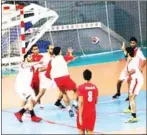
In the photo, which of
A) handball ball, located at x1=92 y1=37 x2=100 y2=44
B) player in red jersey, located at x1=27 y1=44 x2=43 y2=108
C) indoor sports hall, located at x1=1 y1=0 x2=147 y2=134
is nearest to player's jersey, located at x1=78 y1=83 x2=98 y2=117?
indoor sports hall, located at x1=1 y1=0 x2=147 y2=134

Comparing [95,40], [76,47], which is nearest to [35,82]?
[76,47]

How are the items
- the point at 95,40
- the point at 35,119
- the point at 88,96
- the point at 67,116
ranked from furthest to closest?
the point at 95,40
the point at 67,116
the point at 35,119
the point at 88,96

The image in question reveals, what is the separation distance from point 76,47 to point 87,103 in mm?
5634

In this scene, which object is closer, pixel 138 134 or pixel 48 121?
pixel 138 134

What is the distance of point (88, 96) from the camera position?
8.95ft

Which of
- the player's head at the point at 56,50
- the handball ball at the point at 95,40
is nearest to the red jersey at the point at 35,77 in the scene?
the player's head at the point at 56,50

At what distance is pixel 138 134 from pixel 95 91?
0.69 metres

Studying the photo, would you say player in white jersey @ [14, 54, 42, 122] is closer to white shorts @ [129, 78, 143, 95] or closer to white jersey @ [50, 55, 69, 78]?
white jersey @ [50, 55, 69, 78]

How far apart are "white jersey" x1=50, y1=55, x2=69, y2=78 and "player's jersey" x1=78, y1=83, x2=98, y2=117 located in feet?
3.54

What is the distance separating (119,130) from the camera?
335 cm

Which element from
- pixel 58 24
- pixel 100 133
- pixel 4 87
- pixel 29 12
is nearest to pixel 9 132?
pixel 100 133

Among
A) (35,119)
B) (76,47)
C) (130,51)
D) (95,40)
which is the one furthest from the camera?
(95,40)

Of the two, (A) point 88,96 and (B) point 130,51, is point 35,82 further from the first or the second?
(A) point 88,96

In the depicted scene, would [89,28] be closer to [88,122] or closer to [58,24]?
[58,24]
